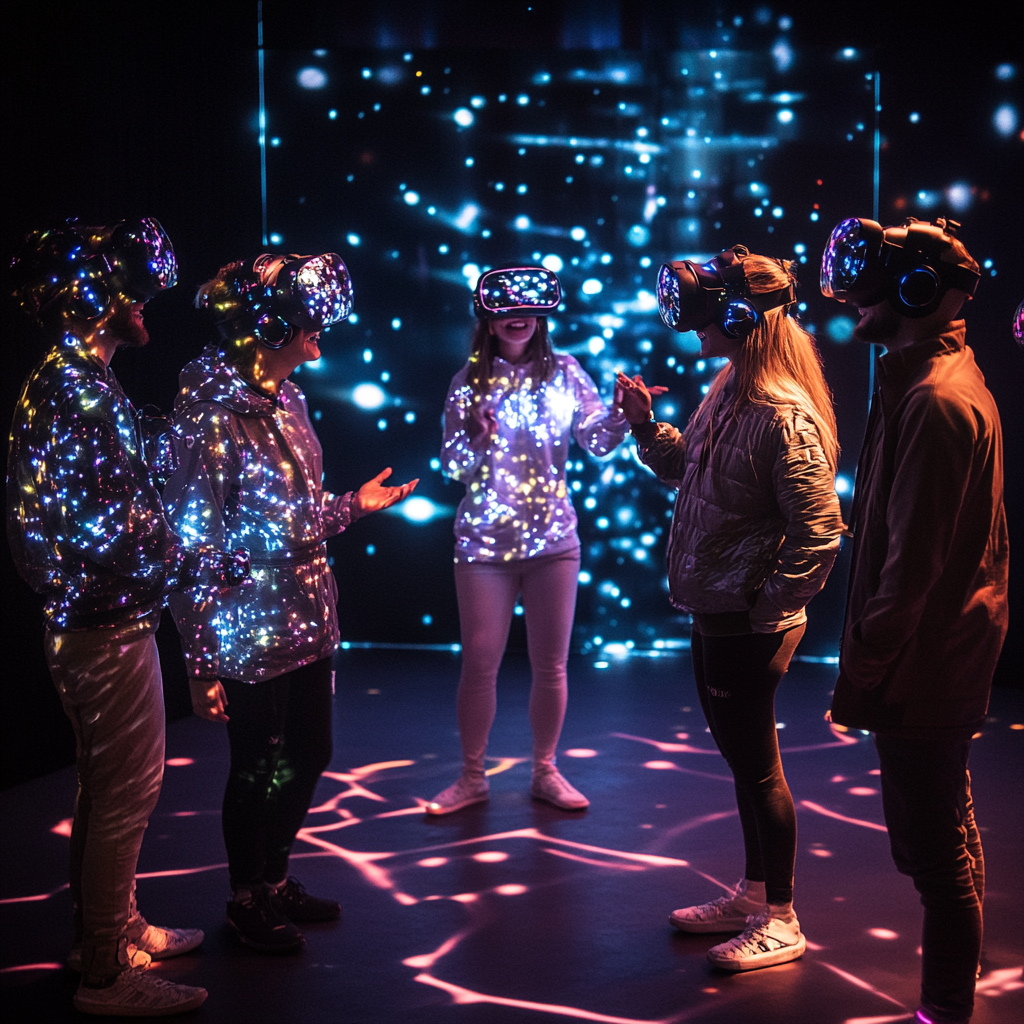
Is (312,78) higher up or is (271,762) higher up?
(312,78)

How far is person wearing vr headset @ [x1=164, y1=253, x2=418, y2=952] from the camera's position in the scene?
2242mm

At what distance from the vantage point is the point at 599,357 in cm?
534

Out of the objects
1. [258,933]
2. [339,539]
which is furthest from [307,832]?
[339,539]

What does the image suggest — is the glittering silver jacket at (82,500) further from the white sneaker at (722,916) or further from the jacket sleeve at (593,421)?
the jacket sleeve at (593,421)

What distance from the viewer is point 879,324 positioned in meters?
1.92

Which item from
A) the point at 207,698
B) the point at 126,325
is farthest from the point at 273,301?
the point at 207,698

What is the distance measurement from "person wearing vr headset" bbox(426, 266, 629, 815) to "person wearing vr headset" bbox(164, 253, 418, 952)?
0.85 m

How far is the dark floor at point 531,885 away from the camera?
7.03ft

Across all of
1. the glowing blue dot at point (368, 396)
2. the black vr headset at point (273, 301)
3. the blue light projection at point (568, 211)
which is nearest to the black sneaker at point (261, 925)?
the black vr headset at point (273, 301)

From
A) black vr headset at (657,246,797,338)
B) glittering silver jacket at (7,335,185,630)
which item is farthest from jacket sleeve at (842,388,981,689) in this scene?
glittering silver jacket at (7,335,185,630)

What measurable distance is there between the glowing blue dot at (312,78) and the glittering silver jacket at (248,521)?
344cm

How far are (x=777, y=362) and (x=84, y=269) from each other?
1.38 meters

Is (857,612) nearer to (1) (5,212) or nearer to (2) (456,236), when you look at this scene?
(1) (5,212)

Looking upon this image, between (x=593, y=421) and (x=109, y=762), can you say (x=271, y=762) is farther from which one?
(x=593, y=421)
